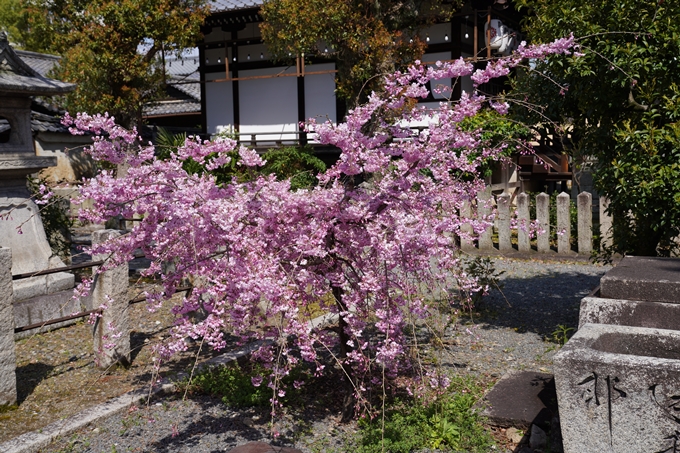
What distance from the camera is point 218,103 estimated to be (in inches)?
810

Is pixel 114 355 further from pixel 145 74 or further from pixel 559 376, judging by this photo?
pixel 145 74

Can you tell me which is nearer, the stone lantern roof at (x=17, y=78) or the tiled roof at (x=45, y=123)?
the stone lantern roof at (x=17, y=78)

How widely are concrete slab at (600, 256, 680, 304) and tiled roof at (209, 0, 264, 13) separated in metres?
14.9

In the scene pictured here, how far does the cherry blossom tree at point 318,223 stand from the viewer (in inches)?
162

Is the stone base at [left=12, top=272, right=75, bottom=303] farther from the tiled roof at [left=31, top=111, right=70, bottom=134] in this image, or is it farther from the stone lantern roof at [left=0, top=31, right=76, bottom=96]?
the tiled roof at [left=31, top=111, right=70, bottom=134]

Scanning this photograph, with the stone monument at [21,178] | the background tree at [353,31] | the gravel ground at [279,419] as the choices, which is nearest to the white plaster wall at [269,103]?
the background tree at [353,31]

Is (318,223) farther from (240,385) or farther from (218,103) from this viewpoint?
(218,103)

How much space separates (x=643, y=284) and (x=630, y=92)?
2.34 m

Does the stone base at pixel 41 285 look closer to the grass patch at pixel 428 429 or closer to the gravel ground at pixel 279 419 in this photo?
the gravel ground at pixel 279 419

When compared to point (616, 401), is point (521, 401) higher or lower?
lower

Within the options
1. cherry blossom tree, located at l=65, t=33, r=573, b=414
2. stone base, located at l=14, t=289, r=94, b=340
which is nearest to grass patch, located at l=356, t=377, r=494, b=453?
cherry blossom tree, located at l=65, t=33, r=573, b=414

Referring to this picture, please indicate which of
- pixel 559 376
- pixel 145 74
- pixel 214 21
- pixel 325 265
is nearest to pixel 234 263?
pixel 325 265

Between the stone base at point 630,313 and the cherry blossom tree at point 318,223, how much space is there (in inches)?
37.4

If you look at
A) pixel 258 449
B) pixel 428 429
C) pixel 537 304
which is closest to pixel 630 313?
pixel 428 429
